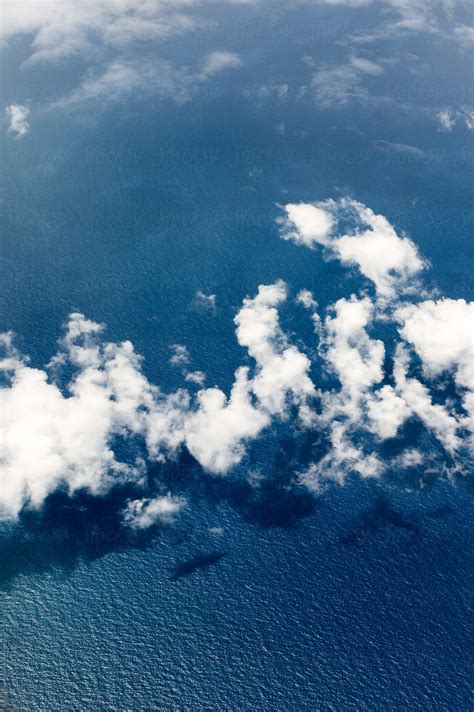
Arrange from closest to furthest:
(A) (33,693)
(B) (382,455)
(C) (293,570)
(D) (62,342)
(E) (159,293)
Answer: (A) (33,693) < (C) (293,570) < (B) (382,455) < (D) (62,342) < (E) (159,293)

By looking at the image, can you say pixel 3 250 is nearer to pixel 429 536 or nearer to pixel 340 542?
pixel 340 542

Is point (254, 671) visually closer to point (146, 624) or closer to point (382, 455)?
point (146, 624)

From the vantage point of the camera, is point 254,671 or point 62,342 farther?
point 62,342

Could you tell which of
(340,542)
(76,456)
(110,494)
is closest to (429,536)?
(340,542)

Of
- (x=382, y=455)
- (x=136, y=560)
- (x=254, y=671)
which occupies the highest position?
(x=382, y=455)

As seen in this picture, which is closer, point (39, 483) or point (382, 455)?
point (39, 483)

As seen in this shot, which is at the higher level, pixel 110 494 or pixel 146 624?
pixel 110 494

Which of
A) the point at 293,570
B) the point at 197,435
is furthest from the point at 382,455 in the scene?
the point at 197,435

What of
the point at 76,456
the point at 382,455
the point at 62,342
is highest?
the point at 62,342

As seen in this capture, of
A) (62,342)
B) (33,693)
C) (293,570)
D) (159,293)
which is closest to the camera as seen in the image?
(33,693)
